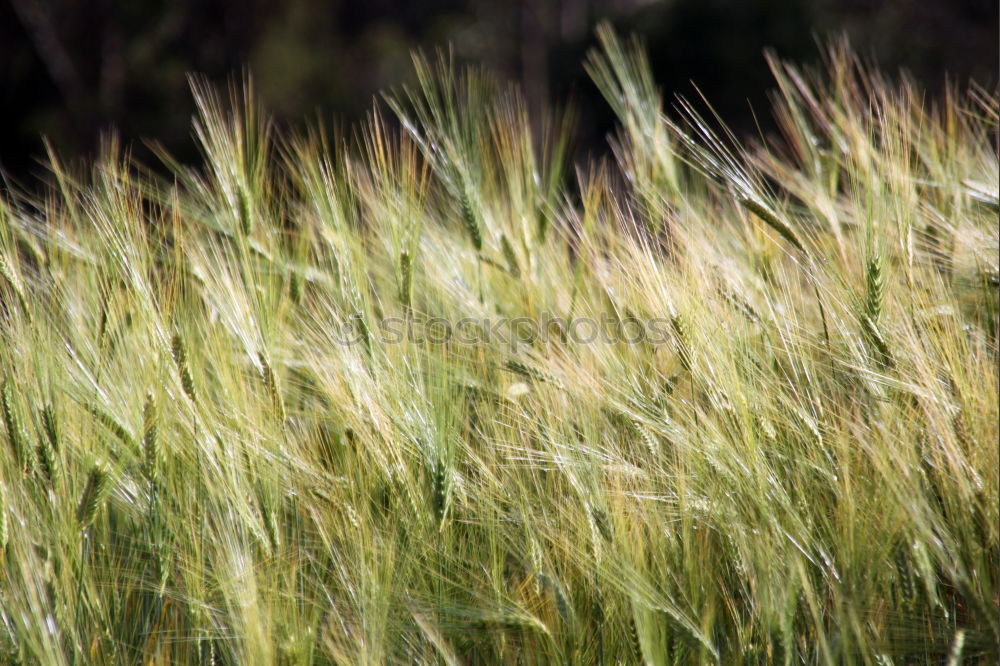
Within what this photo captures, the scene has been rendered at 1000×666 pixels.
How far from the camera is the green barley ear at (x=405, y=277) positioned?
1.53m

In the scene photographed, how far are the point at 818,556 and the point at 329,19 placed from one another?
11305 millimetres

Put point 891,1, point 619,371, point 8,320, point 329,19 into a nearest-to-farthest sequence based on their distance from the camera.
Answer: point 619,371, point 8,320, point 891,1, point 329,19

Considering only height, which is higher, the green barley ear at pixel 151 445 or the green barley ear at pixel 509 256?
the green barley ear at pixel 509 256

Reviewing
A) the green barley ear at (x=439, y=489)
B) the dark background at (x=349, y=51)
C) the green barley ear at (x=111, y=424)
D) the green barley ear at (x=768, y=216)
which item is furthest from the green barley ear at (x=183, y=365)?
the dark background at (x=349, y=51)

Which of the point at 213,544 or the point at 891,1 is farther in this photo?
the point at 891,1

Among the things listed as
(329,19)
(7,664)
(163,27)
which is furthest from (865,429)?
(329,19)

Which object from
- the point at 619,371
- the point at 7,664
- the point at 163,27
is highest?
the point at 163,27

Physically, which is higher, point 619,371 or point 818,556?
point 619,371

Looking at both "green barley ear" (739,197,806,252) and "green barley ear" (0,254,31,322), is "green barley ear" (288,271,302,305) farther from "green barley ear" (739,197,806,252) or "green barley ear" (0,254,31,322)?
"green barley ear" (739,197,806,252)

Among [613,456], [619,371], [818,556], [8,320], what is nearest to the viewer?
[818,556]

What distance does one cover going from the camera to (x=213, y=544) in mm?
1194

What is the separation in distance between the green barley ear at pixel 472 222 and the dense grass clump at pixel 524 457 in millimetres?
135

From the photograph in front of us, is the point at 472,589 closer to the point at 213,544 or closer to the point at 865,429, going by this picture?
the point at 213,544

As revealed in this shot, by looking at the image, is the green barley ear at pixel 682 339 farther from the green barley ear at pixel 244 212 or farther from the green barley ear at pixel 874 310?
the green barley ear at pixel 244 212
